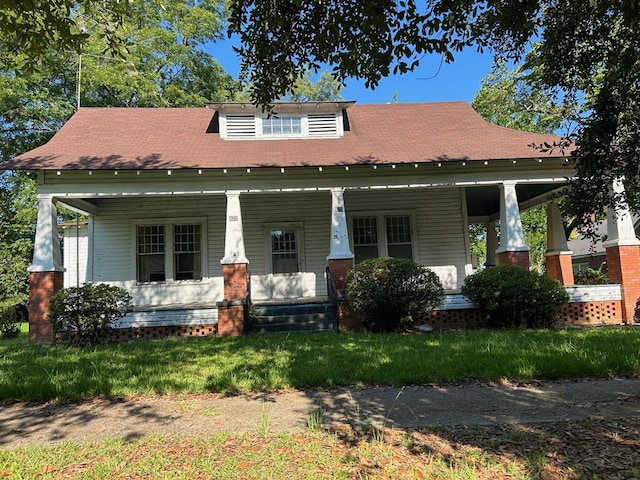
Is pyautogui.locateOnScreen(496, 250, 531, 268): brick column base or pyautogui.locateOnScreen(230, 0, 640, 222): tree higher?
pyautogui.locateOnScreen(230, 0, 640, 222): tree

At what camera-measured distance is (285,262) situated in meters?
13.6

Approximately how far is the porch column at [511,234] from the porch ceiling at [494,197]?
1626 millimetres

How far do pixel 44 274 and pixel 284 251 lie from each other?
619 centimetres

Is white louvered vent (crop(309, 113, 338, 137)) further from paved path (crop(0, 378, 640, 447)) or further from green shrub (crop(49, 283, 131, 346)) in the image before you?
paved path (crop(0, 378, 640, 447))

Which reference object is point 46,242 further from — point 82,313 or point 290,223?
point 290,223

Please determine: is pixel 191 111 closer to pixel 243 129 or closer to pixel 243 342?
pixel 243 129

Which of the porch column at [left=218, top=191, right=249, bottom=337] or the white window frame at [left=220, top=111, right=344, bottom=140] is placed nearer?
the porch column at [left=218, top=191, right=249, bottom=337]

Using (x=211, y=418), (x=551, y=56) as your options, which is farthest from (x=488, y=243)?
(x=211, y=418)

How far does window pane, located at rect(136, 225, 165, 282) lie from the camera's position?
43.8 feet

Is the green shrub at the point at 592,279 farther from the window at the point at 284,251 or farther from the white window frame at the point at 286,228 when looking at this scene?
the window at the point at 284,251

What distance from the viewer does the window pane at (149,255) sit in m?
13.3

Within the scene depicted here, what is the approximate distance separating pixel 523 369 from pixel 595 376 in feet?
2.62

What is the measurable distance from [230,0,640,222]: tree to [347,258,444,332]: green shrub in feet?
16.4

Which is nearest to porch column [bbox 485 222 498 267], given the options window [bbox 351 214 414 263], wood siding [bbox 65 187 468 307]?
wood siding [bbox 65 187 468 307]
